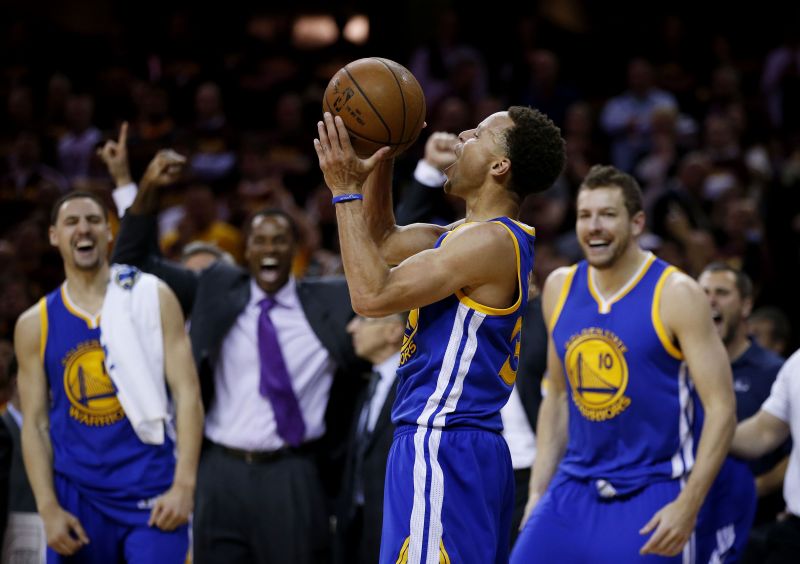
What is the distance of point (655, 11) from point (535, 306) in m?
8.42

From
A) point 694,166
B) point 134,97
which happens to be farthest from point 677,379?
point 134,97

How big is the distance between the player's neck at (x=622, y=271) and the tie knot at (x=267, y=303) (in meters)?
1.76

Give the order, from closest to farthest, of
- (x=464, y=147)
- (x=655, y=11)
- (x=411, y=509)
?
(x=411, y=509), (x=464, y=147), (x=655, y=11)

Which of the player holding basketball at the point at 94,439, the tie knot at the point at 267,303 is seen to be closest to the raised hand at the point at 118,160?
the player holding basketball at the point at 94,439

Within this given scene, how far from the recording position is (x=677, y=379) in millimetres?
4602

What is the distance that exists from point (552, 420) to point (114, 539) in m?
1.90

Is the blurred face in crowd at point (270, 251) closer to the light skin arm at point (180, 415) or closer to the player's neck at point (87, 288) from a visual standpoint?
the light skin arm at point (180, 415)

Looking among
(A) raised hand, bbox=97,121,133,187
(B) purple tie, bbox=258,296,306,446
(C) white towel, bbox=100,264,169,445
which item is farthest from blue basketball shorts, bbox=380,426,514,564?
(A) raised hand, bbox=97,121,133,187

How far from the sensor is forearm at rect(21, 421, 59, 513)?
4.75m

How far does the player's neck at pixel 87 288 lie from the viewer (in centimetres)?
498

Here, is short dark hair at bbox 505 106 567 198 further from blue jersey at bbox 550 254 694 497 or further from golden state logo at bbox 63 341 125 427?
golden state logo at bbox 63 341 125 427

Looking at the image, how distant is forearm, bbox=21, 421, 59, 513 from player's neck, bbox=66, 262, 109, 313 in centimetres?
55

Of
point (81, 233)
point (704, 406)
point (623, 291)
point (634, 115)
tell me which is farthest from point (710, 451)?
point (634, 115)

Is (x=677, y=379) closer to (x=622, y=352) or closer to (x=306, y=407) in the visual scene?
(x=622, y=352)
